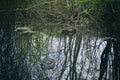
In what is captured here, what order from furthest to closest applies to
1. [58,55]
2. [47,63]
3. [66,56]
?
[58,55] < [66,56] < [47,63]

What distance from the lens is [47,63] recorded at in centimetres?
737

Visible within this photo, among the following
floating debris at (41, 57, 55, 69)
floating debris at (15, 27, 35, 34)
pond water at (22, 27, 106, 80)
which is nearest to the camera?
pond water at (22, 27, 106, 80)

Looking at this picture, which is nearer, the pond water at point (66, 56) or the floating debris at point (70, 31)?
the pond water at point (66, 56)

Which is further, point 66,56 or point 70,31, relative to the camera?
point 70,31

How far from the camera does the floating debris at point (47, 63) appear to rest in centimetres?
731

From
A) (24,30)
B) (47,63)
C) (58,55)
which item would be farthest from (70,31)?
(47,63)

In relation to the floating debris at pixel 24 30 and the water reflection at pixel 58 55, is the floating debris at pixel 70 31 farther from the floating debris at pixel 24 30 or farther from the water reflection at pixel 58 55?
the floating debris at pixel 24 30

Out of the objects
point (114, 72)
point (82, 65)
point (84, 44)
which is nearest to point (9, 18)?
point (84, 44)

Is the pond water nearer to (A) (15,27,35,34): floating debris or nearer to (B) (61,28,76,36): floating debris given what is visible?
(B) (61,28,76,36): floating debris

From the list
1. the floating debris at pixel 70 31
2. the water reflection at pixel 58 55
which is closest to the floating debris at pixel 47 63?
the water reflection at pixel 58 55

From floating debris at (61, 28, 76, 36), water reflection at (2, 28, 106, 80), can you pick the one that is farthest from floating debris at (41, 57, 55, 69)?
floating debris at (61, 28, 76, 36)

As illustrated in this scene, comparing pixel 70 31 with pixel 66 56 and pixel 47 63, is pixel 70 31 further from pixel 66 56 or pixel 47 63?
pixel 47 63

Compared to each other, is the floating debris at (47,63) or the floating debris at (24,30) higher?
the floating debris at (24,30)

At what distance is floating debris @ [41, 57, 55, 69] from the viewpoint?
7.31 m
